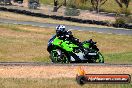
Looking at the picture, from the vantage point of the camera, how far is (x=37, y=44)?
34.9m

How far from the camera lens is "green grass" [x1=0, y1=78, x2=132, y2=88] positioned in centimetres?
1326

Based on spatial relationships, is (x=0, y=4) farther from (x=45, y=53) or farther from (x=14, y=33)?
(x=45, y=53)

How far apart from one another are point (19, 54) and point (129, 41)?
51.6ft

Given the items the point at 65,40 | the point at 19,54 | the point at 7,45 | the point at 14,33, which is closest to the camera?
the point at 65,40

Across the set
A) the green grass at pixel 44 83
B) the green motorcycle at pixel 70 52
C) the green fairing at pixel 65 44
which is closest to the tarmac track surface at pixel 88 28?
the green motorcycle at pixel 70 52

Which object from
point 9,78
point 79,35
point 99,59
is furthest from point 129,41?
point 9,78

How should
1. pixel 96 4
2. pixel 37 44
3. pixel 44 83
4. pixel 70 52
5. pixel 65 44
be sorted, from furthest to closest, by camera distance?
1. pixel 96 4
2. pixel 37 44
3. pixel 70 52
4. pixel 65 44
5. pixel 44 83

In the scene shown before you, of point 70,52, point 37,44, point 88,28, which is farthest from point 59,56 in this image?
point 88,28

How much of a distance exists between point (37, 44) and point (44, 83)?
838 inches

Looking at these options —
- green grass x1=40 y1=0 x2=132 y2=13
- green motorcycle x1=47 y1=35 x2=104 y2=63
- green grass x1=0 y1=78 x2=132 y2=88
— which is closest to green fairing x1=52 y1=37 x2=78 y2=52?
green motorcycle x1=47 y1=35 x2=104 y2=63

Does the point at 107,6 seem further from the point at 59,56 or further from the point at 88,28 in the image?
the point at 59,56

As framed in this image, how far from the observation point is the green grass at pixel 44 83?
13262 mm

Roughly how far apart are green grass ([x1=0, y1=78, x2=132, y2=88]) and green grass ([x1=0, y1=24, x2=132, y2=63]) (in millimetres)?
10693

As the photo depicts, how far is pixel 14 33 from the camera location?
4094 cm
